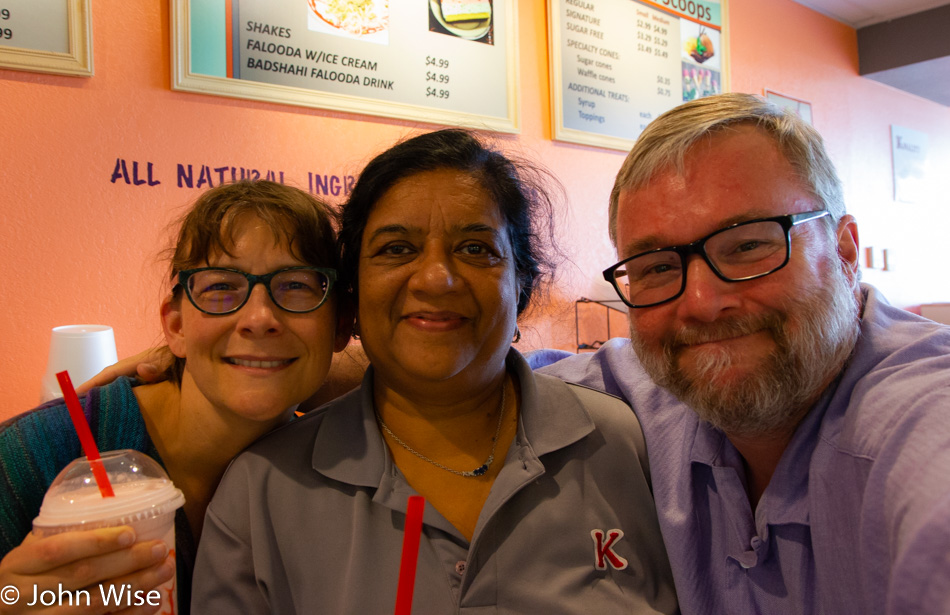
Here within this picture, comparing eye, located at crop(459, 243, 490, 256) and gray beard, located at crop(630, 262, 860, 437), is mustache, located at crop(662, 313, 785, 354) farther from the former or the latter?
eye, located at crop(459, 243, 490, 256)

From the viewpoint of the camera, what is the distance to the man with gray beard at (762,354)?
0.93 m

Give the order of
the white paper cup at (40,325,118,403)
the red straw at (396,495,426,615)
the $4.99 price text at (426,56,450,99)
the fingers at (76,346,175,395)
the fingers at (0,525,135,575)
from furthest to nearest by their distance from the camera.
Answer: the $4.99 price text at (426,56,450,99) → the white paper cup at (40,325,118,403) → the fingers at (76,346,175,395) → the fingers at (0,525,135,575) → the red straw at (396,495,426,615)

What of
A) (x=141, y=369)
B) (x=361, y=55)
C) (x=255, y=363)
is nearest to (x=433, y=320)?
(x=255, y=363)

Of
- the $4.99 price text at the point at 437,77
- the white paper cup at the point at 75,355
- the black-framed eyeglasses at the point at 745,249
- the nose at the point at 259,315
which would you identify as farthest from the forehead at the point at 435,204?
the $4.99 price text at the point at 437,77

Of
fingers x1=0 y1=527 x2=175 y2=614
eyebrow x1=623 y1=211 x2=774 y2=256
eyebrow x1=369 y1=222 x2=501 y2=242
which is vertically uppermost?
eyebrow x1=369 y1=222 x2=501 y2=242

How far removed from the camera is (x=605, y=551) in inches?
45.1

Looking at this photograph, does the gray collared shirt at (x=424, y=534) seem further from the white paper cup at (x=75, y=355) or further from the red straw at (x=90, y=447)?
the white paper cup at (x=75, y=355)

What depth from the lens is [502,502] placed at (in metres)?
1.12

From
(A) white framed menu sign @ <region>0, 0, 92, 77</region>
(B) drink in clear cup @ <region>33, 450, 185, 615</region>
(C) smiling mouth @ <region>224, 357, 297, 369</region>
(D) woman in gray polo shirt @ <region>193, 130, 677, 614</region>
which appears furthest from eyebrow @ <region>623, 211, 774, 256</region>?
(A) white framed menu sign @ <region>0, 0, 92, 77</region>

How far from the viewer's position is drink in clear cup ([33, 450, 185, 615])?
0.79 meters

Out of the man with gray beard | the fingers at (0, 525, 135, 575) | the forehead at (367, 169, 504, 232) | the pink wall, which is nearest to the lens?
the fingers at (0, 525, 135, 575)

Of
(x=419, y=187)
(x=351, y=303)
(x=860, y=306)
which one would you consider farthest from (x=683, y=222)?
(x=351, y=303)

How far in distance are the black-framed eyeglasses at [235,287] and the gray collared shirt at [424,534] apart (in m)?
0.27

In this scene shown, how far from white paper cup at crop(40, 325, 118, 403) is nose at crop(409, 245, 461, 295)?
3.92 feet
